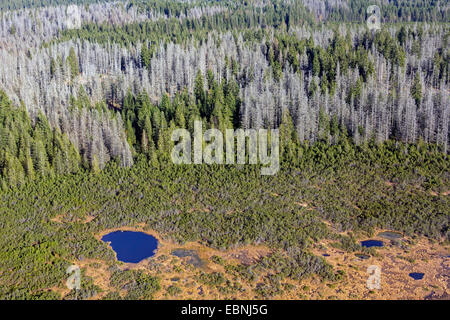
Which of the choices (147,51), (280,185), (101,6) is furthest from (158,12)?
(280,185)

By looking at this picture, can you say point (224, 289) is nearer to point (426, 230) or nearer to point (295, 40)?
point (426, 230)
